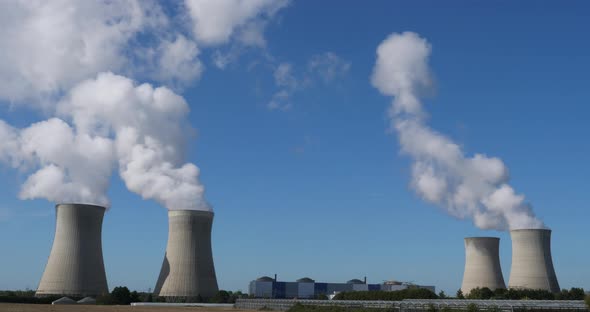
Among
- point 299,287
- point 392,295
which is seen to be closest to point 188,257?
point 392,295

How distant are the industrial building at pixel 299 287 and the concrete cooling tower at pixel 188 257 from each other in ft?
131

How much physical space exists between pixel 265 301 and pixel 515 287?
62.5ft

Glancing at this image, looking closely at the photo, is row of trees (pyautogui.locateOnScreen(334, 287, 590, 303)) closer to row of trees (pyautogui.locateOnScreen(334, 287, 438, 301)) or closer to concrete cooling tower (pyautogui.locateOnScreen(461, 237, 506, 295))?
row of trees (pyautogui.locateOnScreen(334, 287, 438, 301))

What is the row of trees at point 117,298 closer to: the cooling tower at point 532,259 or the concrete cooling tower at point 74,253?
the concrete cooling tower at point 74,253

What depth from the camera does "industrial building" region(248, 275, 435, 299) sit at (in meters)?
88.8

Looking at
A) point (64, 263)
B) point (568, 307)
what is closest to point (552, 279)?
point (568, 307)

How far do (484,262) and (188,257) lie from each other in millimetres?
21784

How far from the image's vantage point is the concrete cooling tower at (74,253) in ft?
145

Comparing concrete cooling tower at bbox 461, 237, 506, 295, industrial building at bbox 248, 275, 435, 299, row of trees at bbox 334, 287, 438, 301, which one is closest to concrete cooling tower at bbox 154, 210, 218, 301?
row of trees at bbox 334, 287, 438, 301

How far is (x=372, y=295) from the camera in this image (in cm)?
4878

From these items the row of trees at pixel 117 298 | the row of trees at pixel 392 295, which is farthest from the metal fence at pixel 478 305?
the row of trees at pixel 117 298

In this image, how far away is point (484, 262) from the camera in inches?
1948

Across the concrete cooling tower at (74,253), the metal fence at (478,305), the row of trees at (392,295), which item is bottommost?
the metal fence at (478,305)

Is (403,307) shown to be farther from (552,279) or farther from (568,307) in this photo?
(552,279)
